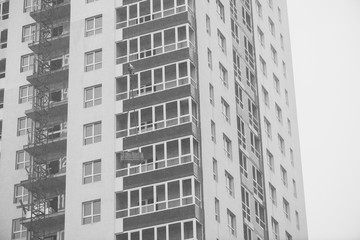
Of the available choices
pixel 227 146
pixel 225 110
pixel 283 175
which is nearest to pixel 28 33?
pixel 225 110

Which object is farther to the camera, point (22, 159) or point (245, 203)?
point (22, 159)

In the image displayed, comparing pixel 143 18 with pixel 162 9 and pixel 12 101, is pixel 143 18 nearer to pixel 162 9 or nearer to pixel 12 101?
pixel 162 9

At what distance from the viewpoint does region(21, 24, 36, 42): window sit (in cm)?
11094

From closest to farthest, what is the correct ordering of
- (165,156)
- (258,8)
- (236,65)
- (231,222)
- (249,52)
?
(165,156) → (231,222) → (236,65) → (249,52) → (258,8)

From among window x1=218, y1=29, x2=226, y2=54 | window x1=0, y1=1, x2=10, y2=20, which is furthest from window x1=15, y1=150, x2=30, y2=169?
window x1=218, y1=29, x2=226, y2=54

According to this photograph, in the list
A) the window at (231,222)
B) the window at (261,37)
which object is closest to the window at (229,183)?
the window at (231,222)

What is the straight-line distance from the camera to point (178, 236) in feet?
310

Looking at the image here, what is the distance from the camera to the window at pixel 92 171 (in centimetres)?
9894

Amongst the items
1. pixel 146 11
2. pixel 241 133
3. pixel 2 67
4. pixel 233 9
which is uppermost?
pixel 233 9

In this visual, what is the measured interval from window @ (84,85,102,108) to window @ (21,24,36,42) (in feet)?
35.7

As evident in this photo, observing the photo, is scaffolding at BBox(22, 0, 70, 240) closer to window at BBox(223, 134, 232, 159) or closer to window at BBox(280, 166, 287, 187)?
window at BBox(223, 134, 232, 159)

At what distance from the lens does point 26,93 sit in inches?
4281

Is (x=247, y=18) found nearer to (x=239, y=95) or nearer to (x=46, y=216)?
(x=239, y=95)

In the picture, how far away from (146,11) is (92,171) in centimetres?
1537
